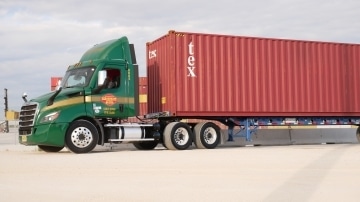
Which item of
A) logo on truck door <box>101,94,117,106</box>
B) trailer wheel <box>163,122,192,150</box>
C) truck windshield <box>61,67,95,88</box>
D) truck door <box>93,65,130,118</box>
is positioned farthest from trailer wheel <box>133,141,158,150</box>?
truck windshield <box>61,67,95,88</box>

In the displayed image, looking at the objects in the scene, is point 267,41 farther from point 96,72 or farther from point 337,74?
point 96,72

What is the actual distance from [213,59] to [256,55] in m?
1.62

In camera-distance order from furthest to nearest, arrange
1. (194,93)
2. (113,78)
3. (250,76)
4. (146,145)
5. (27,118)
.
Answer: (146,145) → (250,76) → (194,93) → (113,78) → (27,118)

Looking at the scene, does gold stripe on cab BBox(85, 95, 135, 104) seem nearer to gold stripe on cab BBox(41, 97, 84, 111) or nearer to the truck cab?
the truck cab

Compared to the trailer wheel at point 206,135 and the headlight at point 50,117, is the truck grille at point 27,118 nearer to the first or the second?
the headlight at point 50,117

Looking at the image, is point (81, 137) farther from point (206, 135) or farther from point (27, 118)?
point (206, 135)

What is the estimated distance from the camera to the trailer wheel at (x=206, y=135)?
56.5 ft

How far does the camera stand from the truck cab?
15.1 meters

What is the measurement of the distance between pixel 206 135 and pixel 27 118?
559 cm

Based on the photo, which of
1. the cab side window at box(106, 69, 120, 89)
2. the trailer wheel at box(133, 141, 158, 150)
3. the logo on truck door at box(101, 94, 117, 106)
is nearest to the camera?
the logo on truck door at box(101, 94, 117, 106)

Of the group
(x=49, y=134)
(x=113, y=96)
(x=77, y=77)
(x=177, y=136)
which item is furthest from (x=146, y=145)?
(x=49, y=134)

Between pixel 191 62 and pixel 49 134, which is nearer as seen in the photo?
pixel 49 134

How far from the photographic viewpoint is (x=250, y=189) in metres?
7.42

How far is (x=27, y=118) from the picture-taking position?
15.6 metres
